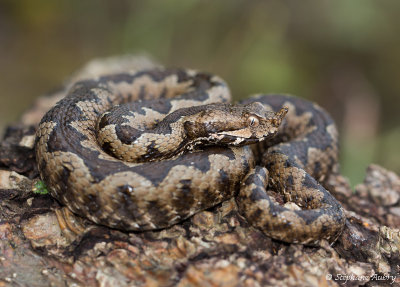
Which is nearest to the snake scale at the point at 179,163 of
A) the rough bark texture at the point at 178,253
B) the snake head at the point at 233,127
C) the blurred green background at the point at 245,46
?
the snake head at the point at 233,127

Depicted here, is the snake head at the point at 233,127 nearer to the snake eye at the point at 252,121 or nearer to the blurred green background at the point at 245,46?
the snake eye at the point at 252,121

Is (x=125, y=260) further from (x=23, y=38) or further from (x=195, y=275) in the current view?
(x=23, y=38)

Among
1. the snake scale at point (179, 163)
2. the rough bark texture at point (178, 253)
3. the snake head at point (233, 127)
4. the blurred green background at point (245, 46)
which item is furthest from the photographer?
the blurred green background at point (245, 46)

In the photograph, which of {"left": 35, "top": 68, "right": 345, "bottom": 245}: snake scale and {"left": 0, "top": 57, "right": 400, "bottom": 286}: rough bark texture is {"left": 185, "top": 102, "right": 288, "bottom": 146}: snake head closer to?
{"left": 35, "top": 68, "right": 345, "bottom": 245}: snake scale

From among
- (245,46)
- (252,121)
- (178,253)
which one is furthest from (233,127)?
(245,46)

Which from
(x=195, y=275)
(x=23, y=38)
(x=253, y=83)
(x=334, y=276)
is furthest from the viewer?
(x=23, y=38)

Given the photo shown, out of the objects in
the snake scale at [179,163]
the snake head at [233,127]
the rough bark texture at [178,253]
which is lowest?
the rough bark texture at [178,253]

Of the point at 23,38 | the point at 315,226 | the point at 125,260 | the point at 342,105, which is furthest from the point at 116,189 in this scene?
the point at 23,38
